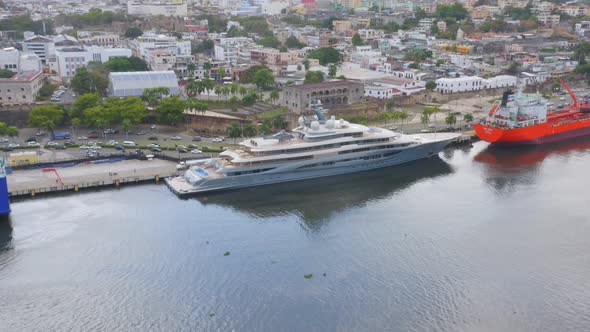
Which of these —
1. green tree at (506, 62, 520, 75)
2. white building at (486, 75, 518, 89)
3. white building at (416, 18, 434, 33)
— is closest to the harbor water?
white building at (486, 75, 518, 89)

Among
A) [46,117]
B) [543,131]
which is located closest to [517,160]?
[543,131]

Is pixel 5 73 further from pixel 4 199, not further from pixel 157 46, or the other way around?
pixel 4 199

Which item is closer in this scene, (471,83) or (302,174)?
(302,174)

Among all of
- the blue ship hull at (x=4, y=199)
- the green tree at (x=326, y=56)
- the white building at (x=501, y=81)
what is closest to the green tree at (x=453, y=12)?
the green tree at (x=326, y=56)

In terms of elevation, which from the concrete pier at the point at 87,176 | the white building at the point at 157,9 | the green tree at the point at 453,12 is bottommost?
the concrete pier at the point at 87,176

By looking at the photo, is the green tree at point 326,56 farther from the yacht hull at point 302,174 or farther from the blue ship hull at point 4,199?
the blue ship hull at point 4,199

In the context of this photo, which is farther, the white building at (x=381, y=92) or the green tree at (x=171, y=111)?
the white building at (x=381, y=92)

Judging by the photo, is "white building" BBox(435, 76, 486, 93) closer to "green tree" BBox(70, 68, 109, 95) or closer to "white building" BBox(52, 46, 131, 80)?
"green tree" BBox(70, 68, 109, 95)

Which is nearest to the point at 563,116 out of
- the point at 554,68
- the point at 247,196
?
the point at 554,68
